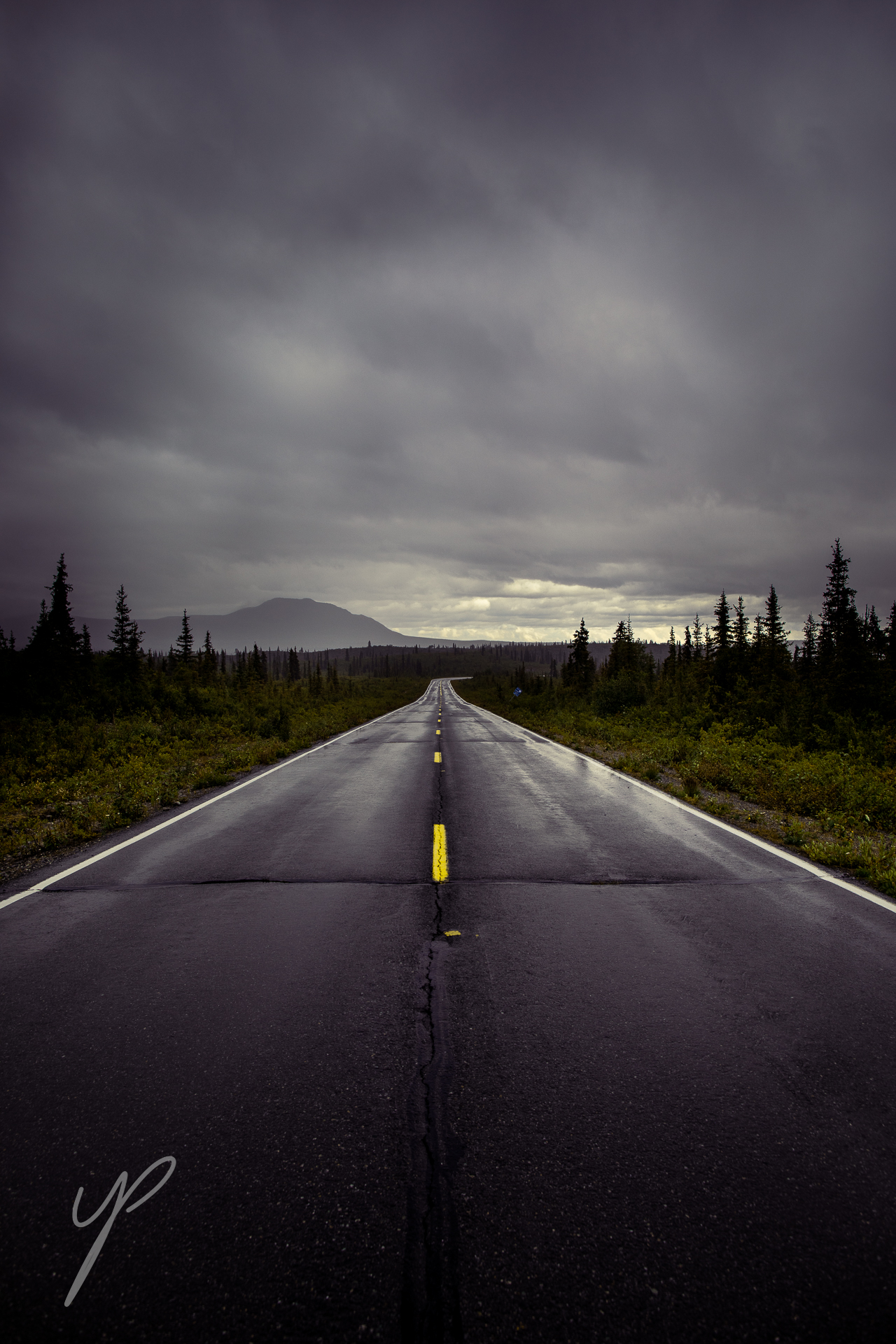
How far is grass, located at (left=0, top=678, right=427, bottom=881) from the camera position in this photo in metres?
8.05

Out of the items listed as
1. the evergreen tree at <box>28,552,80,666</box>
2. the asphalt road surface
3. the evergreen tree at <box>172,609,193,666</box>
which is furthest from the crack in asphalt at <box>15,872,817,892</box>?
the evergreen tree at <box>172,609,193,666</box>

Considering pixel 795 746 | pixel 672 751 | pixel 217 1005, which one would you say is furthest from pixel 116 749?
pixel 795 746

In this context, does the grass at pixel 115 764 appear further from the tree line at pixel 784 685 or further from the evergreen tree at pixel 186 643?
the evergreen tree at pixel 186 643

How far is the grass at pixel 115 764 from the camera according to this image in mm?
8055

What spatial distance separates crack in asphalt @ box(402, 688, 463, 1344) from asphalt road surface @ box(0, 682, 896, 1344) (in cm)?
1

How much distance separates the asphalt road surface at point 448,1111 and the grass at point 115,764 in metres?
2.77

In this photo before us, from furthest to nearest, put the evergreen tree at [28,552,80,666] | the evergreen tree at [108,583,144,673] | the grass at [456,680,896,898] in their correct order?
the evergreen tree at [108,583,144,673] → the evergreen tree at [28,552,80,666] → the grass at [456,680,896,898]

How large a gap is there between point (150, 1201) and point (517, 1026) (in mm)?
1949

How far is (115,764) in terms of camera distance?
13555mm

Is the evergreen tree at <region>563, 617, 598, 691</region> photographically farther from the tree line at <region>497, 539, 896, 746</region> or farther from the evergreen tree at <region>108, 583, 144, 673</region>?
the evergreen tree at <region>108, 583, 144, 673</region>

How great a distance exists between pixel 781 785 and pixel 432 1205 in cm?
1017

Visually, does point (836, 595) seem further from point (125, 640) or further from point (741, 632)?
point (125, 640)

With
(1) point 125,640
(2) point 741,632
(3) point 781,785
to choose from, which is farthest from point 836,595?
(1) point 125,640

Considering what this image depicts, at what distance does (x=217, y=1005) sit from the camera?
11.8 ft
